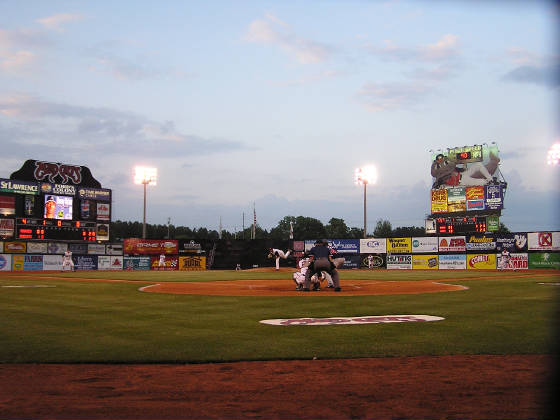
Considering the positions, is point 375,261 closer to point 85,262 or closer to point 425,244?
point 425,244

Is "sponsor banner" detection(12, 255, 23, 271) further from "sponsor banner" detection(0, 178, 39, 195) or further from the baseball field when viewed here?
the baseball field

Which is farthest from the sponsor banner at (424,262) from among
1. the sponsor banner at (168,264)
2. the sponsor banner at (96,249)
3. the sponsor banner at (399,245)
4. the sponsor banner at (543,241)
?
the sponsor banner at (96,249)

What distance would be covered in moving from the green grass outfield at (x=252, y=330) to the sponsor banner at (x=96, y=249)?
1582 inches

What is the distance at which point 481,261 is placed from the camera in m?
49.8

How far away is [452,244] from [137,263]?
108ft

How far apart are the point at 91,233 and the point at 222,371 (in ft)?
160

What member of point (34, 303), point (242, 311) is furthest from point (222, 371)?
point (34, 303)

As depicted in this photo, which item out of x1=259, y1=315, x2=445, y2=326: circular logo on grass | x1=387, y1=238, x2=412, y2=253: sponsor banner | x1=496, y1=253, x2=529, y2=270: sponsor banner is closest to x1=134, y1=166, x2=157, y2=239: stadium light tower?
x1=387, y1=238, x2=412, y2=253: sponsor banner

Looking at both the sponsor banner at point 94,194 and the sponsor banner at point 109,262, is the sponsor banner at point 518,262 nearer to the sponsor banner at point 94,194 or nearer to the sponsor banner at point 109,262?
the sponsor banner at point 109,262

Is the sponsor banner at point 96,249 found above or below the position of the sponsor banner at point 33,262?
above

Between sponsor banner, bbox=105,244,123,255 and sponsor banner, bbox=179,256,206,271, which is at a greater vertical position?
sponsor banner, bbox=105,244,123,255

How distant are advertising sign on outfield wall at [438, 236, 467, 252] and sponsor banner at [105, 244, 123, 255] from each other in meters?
34.8

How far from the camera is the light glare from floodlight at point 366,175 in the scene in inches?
2468

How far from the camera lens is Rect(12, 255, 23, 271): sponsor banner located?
160 ft
